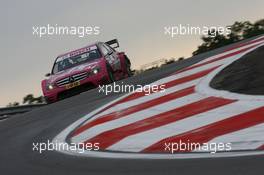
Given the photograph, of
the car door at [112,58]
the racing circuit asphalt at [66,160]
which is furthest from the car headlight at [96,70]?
the racing circuit asphalt at [66,160]

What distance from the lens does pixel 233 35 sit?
2472 centimetres

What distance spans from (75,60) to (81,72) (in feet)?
4.60

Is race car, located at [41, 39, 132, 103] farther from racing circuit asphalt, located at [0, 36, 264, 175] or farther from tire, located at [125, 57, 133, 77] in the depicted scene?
racing circuit asphalt, located at [0, 36, 264, 175]

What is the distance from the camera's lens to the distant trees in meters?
24.1

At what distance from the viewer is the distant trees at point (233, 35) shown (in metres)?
24.1

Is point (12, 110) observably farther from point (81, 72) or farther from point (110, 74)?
point (110, 74)

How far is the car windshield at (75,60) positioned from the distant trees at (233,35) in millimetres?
6867

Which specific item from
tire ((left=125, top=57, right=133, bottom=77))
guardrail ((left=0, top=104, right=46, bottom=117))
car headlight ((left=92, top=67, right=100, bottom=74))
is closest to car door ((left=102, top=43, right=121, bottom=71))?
tire ((left=125, top=57, right=133, bottom=77))

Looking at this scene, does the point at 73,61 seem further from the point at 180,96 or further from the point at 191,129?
the point at 191,129

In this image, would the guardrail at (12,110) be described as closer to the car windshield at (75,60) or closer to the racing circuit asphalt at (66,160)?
the car windshield at (75,60)

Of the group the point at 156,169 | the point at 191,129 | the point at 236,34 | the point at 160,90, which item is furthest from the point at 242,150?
the point at 236,34

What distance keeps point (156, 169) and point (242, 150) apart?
710 millimetres

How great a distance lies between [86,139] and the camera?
775cm

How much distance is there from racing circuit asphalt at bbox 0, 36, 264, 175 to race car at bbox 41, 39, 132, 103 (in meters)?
4.17
